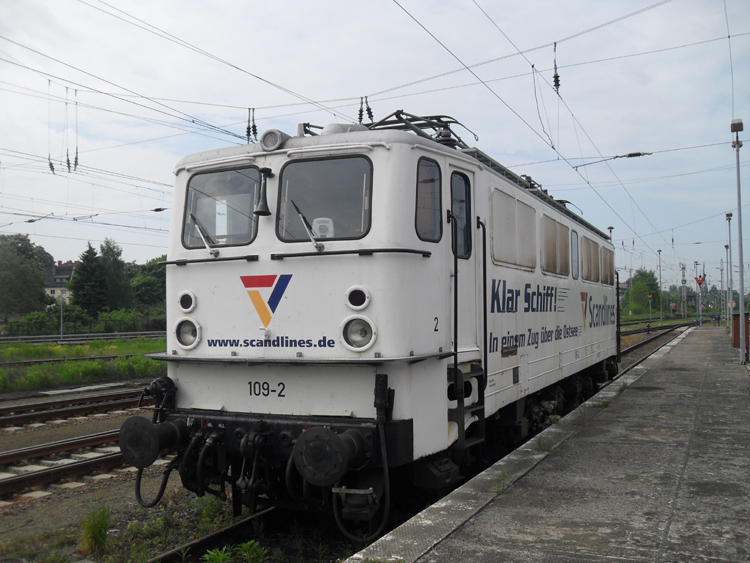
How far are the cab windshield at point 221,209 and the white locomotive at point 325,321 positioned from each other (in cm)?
2

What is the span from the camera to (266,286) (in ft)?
16.9

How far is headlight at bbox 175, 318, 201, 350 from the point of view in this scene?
5.45m

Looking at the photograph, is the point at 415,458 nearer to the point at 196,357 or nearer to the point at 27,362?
the point at 196,357

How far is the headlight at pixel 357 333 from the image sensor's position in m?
4.75

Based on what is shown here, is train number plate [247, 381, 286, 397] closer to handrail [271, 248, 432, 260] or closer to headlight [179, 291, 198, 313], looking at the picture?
headlight [179, 291, 198, 313]

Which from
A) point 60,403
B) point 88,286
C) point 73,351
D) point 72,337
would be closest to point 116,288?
point 88,286

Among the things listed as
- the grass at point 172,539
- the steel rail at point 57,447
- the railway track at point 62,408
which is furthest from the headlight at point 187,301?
the railway track at point 62,408

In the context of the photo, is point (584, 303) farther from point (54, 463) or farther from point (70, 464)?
point (54, 463)

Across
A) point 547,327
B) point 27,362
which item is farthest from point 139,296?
point 547,327

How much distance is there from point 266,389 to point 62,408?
8.32 metres

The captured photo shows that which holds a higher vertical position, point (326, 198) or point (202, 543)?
point (326, 198)

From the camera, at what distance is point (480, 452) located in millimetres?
6547

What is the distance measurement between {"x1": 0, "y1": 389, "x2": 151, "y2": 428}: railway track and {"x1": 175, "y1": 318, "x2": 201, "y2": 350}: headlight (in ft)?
18.2

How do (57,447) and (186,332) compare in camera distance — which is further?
(57,447)
